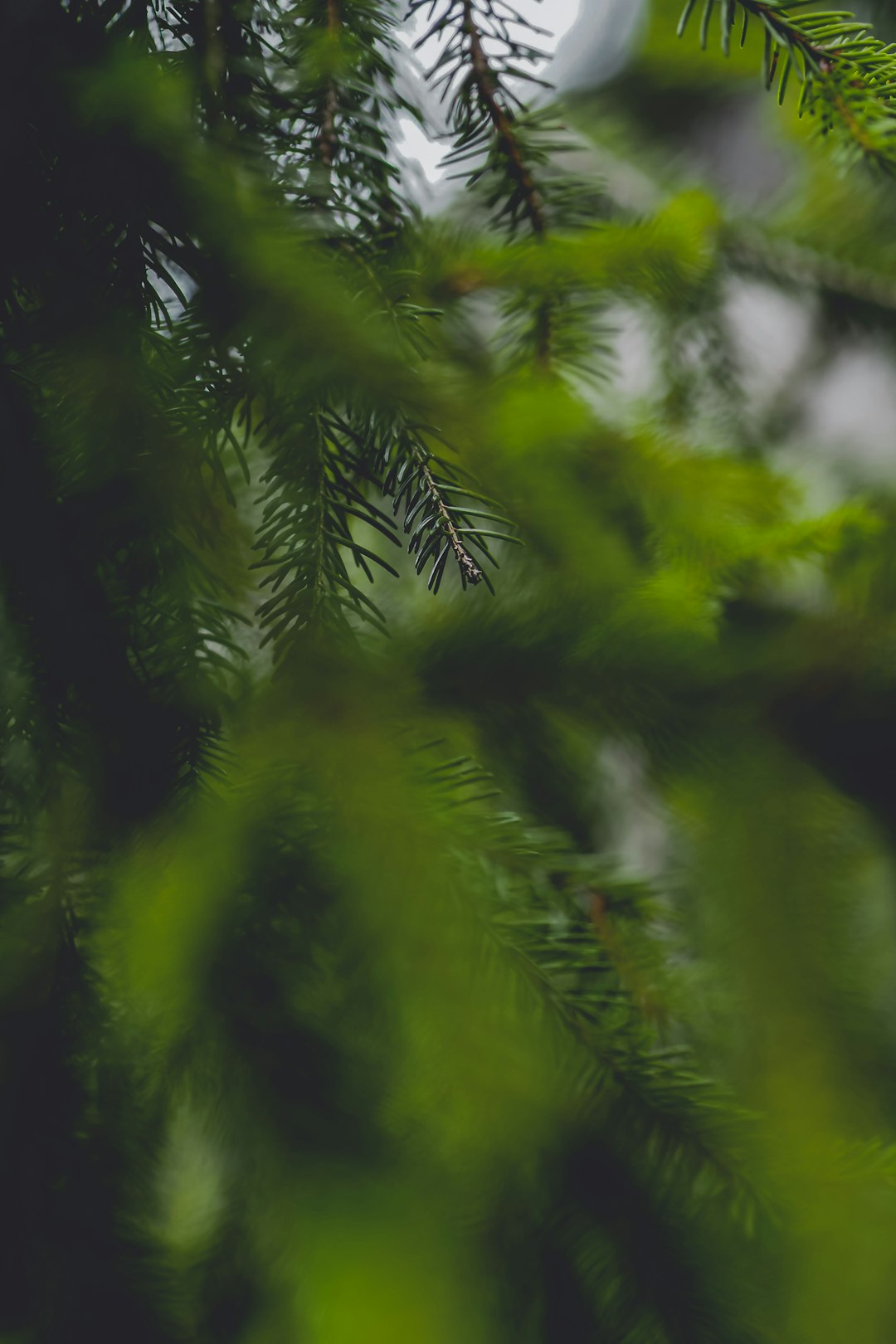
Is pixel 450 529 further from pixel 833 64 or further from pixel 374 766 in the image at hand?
pixel 833 64

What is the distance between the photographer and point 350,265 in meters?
0.33

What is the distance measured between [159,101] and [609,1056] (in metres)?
0.38

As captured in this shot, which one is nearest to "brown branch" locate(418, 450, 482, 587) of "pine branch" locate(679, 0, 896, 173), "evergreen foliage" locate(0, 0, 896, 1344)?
"evergreen foliage" locate(0, 0, 896, 1344)

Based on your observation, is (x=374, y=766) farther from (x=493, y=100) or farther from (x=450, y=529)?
(x=493, y=100)

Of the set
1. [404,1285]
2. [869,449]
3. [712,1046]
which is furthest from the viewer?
[869,449]

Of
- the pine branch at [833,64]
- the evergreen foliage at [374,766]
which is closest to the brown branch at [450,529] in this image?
the evergreen foliage at [374,766]

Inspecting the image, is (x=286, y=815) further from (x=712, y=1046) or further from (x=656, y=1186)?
(x=712, y=1046)

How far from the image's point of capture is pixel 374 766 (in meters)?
0.29

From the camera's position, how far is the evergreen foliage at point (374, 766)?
0.28 meters

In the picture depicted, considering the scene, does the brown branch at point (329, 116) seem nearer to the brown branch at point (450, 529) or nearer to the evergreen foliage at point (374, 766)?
the evergreen foliage at point (374, 766)

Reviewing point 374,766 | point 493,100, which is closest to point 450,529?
point 374,766

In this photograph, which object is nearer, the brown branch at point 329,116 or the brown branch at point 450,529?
the brown branch at point 450,529

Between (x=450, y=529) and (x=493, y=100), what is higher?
(x=493, y=100)

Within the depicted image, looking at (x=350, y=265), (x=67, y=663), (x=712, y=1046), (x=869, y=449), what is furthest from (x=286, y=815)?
(x=869, y=449)
